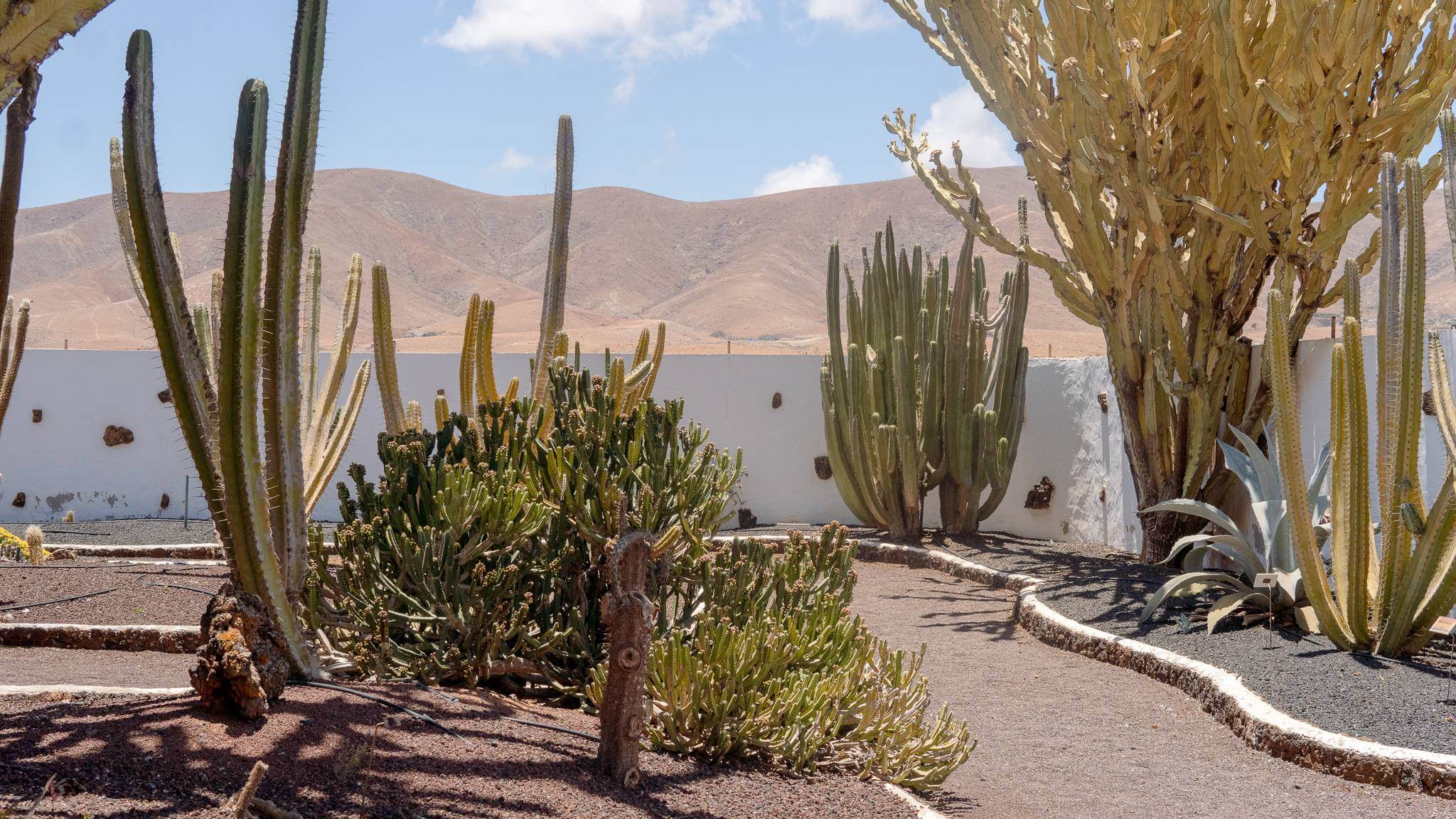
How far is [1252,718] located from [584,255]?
6282 cm

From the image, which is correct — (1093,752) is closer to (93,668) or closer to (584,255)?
(93,668)

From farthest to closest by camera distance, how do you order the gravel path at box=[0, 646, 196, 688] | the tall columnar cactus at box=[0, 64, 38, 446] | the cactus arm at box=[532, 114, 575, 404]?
1. the cactus arm at box=[532, 114, 575, 404]
2. the gravel path at box=[0, 646, 196, 688]
3. the tall columnar cactus at box=[0, 64, 38, 446]

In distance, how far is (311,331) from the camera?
5.50 meters

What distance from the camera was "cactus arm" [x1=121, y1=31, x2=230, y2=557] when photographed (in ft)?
9.85

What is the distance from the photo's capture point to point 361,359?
12109mm

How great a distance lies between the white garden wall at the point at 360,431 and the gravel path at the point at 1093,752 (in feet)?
16.4

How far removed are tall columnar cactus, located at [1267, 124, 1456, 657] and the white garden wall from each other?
543cm

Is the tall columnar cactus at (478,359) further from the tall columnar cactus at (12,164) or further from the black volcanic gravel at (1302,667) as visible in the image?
the black volcanic gravel at (1302,667)

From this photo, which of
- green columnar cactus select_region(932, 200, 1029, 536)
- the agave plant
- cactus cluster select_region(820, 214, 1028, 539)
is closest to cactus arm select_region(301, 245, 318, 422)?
the agave plant

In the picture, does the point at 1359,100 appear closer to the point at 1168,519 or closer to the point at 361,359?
the point at 1168,519

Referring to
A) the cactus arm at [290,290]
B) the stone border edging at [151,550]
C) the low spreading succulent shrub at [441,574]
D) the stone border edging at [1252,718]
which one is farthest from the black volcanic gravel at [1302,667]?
the stone border edging at [151,550]

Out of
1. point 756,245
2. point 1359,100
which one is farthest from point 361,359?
point 756,245

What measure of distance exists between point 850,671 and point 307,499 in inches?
142

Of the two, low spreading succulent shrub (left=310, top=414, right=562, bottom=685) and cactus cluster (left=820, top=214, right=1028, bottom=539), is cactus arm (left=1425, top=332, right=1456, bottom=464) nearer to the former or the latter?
low spreading succulent shrub (left=310, top=414, right=562, bottom=685)
